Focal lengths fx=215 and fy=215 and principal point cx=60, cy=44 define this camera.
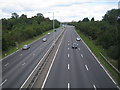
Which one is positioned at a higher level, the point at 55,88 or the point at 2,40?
the point at 2,40

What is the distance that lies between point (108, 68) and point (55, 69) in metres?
7.77

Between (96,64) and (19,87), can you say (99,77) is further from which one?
(19,87)

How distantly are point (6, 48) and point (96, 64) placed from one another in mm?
24239

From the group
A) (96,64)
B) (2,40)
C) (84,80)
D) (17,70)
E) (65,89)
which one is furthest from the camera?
(2,40)

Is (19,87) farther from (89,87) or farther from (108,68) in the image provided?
(108,68)

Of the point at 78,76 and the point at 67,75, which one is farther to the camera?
the point at 67,75

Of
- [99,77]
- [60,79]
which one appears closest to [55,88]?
[60,79]

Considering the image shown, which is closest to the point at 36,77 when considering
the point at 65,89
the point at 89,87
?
the point at 65,89

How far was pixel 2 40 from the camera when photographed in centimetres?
4784

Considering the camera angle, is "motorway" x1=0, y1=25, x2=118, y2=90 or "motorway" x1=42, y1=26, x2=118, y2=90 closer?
"motorway" x1=42, y1=26, x2=118, y2=90

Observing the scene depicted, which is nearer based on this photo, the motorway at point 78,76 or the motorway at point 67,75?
the motorway at point 78,76

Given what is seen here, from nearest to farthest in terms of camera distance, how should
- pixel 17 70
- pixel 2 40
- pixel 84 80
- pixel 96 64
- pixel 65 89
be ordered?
pixel 65 89
pixel 84 80
pixel 17 70
pixel 96 64
pixel 2 40

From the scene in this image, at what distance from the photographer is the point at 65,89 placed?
22031mm

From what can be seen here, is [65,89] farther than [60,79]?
No
